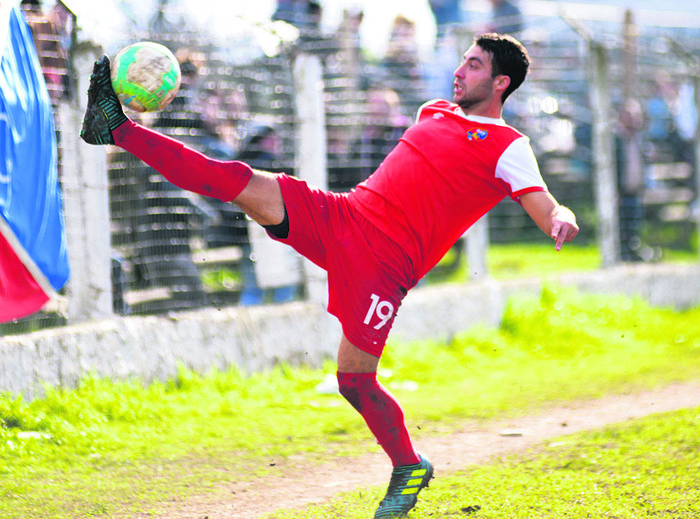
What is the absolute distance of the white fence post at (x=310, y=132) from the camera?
23.6 feet

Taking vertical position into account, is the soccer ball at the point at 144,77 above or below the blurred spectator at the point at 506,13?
below

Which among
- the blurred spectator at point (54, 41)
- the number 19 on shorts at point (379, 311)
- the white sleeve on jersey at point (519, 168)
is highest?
the blurred spectator at point (54, 41)

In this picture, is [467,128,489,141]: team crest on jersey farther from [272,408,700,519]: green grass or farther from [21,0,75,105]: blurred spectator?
[21,0,75,105]: blurred spectator

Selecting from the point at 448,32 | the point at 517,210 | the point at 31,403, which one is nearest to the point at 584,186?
the point at 517,210

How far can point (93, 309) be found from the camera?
5883 mm

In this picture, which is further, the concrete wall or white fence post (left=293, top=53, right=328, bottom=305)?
white fence post (left=293, top=53, right=328, bottom=305)

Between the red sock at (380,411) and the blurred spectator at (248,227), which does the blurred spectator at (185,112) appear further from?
the red sock at (380,411)

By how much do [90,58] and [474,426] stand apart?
3.60 metres

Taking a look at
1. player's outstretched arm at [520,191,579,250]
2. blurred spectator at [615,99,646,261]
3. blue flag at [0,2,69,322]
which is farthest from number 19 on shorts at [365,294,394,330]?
blurred spectator at [615,99,646,261]

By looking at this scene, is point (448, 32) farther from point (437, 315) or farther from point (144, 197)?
point (144, 197)

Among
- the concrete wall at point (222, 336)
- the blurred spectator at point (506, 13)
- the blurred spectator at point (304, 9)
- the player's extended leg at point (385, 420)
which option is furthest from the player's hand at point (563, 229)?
the blurred spectator at point (506, 13)

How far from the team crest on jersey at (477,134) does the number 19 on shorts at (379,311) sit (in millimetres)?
915

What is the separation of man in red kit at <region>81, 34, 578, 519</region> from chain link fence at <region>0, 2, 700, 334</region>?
2.34 meters

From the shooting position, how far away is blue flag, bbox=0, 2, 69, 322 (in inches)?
186
